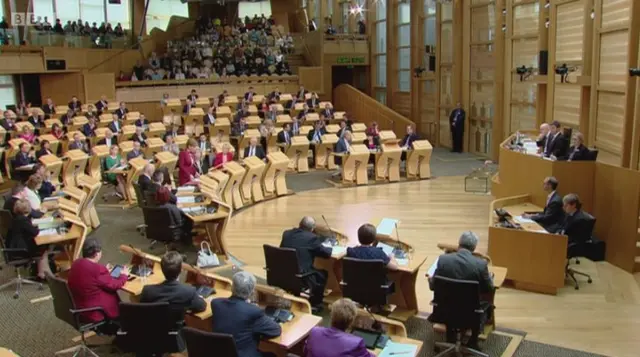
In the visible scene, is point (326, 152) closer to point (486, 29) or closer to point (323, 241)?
point (486, 29)

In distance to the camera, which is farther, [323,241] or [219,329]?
[323,241]

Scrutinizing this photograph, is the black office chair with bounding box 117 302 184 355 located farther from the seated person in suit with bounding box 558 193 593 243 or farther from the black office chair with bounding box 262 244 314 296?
the seated person in suit with bounding box 558 193 593 243

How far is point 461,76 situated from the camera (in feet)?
62.8

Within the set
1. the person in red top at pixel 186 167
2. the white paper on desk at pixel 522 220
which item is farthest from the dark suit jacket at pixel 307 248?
the person in red top at pixel 186 167

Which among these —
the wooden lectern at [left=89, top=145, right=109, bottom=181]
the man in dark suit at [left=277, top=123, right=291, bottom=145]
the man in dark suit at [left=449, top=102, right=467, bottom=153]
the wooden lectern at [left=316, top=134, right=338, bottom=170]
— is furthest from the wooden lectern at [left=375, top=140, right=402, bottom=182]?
the wooden lectern at [left=89, top=145, right=109, bottom=181]

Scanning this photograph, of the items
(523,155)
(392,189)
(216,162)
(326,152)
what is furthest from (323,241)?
(326,152)

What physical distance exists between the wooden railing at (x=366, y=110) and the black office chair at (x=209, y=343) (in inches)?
627

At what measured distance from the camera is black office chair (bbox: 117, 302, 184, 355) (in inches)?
197

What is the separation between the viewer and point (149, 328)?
16.7ft

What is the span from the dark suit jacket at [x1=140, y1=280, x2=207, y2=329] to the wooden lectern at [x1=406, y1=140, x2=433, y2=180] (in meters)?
9.91

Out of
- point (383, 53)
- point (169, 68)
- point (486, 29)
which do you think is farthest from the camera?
point (383, 53)

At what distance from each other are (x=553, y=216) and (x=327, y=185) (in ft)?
21.3

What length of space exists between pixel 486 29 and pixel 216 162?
9380 mm

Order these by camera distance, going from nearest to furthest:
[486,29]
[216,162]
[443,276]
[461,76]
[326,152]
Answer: [443,276] < [216,162] < [326,152] < [486,29] < [461,76]
